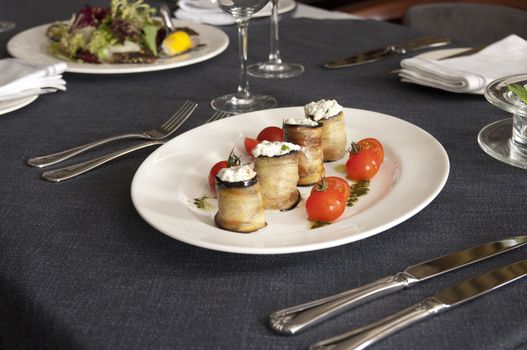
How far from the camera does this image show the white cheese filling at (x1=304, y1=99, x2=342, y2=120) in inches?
45.4

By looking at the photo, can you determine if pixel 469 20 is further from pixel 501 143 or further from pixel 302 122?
pixel 302 122

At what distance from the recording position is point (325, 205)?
961 millimetres

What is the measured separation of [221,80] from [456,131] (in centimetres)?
60

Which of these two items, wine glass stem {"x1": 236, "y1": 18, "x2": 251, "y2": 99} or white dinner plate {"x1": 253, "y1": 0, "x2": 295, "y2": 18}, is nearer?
wine glass stem {"x1": 236, "y1": 18, "x2": 251, "y2": 99}

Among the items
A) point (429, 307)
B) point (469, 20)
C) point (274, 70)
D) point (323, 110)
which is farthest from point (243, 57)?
point (469, 20)

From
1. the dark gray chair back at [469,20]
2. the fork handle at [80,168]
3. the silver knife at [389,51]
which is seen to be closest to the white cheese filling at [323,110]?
the fork handle at [80,168]

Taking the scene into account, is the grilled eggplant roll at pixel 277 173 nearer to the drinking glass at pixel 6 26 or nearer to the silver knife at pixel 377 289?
the silver knife at pixel 377 289

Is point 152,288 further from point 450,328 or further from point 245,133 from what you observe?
point 245,133

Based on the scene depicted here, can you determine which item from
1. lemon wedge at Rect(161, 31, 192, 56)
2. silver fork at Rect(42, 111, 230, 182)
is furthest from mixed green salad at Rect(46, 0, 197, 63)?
silver fork at Rect(42, 111, 230, 182)

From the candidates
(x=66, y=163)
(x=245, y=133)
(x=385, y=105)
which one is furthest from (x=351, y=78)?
(x=66, y=163)

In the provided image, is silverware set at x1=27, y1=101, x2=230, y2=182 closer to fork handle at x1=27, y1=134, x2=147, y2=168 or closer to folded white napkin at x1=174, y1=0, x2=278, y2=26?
fork handle at x1=27, y1=134, x2=147, y2=168

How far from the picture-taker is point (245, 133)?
128cm

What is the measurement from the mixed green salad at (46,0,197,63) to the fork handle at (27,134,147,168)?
0.46 meters

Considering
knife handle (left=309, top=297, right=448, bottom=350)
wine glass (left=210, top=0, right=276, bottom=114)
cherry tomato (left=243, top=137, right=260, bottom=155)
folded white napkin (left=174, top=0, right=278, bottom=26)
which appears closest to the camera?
knife handle (left=309, top=297, right=448, bottom=350)
